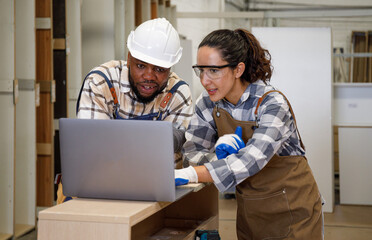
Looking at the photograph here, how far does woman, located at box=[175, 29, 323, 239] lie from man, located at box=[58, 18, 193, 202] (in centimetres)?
38

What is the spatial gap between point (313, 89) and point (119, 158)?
4.36 m

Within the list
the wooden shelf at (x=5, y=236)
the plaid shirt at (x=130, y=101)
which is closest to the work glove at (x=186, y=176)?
the plaid shirt at (x=130, y=101)

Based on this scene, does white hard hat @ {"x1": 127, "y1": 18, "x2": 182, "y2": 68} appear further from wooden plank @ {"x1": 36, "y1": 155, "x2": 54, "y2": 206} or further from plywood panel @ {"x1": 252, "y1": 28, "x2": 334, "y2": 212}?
plywood panel @ {"x1": 252, "y1": 28, "x2": 334, "y2": 212}

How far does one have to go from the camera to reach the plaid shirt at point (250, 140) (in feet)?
6.02

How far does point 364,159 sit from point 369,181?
0.89ft

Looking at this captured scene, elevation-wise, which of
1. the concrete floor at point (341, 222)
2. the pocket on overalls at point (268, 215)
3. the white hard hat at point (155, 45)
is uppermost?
the white hard hat at point (155, 45)

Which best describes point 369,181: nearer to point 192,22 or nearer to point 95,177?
point 192,22

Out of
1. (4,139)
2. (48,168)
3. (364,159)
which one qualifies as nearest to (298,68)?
(364,159)

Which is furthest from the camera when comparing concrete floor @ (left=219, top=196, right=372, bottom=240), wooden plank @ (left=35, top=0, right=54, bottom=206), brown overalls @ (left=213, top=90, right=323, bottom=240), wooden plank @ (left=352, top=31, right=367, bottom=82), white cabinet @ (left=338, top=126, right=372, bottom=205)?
wooden plank @ (left=352, top=31, right=367, bottom=82)

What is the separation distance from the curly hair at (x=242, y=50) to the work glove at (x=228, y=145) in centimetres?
28

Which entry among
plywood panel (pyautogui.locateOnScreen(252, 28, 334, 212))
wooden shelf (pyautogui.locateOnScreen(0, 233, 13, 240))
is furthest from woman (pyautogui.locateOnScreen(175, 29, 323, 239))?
plywood panel (pyautogui.locateOnScreen(252, 28, 334, 212))

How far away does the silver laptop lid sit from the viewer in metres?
1.60

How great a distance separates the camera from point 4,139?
12.6 feet

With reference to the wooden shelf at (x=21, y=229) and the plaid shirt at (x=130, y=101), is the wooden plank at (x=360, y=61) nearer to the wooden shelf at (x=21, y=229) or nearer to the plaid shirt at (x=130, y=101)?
the wooden shelf at (x=21, y=229)
